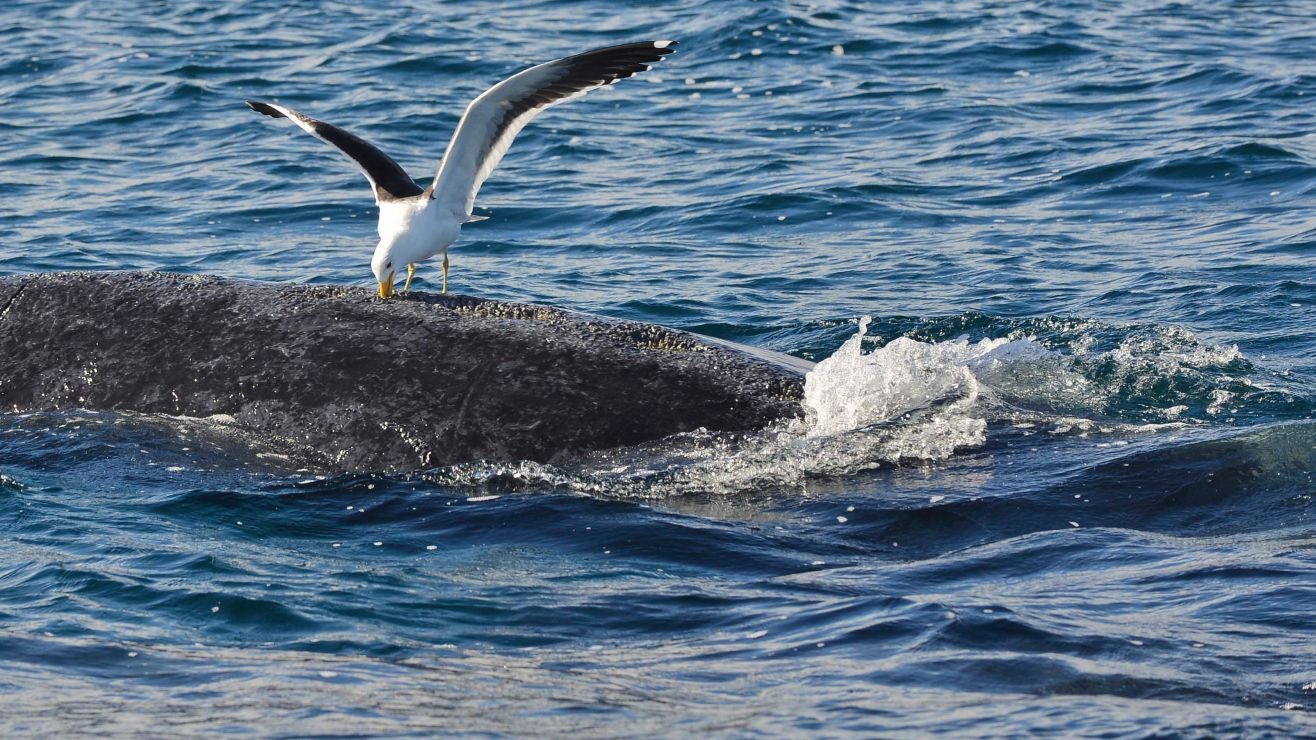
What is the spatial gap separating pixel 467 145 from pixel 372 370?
233 cm

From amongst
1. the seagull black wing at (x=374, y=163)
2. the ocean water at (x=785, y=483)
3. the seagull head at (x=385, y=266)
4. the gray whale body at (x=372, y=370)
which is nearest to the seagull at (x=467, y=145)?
the seagull black wing at (x=374, y=163)

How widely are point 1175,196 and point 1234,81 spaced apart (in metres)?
4.76

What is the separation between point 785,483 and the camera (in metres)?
7.27

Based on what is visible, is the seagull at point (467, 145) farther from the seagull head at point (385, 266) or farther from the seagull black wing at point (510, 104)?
the seagull head at point (385, 266)

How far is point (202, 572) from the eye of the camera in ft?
22.3

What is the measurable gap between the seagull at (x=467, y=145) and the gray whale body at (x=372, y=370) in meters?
1.06

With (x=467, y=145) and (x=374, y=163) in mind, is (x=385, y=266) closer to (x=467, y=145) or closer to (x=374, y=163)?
(x=374, y=163)

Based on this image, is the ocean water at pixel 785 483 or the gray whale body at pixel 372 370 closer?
the ocean water at pixel 785 483

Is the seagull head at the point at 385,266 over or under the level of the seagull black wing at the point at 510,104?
under

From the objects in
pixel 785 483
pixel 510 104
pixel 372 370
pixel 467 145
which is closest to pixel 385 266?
pixel 467 145

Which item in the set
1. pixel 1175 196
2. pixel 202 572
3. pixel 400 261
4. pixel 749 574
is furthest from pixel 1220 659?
pixel 1175 196

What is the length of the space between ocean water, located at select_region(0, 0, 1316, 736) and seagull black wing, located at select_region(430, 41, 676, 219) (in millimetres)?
1928

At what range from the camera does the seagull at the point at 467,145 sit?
30.9 feet

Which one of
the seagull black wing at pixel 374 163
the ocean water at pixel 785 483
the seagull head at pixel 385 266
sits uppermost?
the seagull black wing at pixel 374 163
